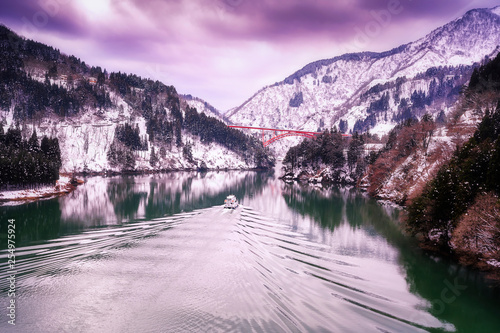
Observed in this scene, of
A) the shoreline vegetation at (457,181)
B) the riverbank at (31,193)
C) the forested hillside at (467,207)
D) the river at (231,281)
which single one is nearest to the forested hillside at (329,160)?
the shoreline vegetation at (457,181)

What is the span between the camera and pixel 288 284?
67.1 feet

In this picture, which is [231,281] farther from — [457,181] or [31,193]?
[31,193]

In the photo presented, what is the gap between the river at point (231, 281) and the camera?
16.0 meters

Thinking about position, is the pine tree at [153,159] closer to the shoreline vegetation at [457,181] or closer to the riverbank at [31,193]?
the riverbank at [31,193]

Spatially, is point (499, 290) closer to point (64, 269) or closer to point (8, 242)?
point (64, 269)

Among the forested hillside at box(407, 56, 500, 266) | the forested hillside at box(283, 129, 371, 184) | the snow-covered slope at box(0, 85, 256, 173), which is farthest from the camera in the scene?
the snow-covered slope at box(0, 85, 256, 173)

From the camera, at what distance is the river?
52.6 ft

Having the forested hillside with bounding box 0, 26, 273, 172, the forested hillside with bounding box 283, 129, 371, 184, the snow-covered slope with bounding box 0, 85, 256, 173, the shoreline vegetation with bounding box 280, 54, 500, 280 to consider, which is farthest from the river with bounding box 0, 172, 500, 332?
the forested hillside with bounding box 0, 26, 273, 172

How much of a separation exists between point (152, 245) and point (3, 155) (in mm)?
52015

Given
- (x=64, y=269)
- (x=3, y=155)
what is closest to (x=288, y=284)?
(x=64, y=269)

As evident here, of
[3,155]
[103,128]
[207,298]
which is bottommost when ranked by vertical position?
[207,298]

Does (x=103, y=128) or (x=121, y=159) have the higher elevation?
(x=103, y=128)

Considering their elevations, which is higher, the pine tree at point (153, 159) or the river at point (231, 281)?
the pine tree at point (153, 159)

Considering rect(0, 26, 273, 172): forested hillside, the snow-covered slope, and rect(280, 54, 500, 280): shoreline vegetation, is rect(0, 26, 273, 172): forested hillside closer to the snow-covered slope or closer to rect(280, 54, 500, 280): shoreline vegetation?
the snow-covered slope
